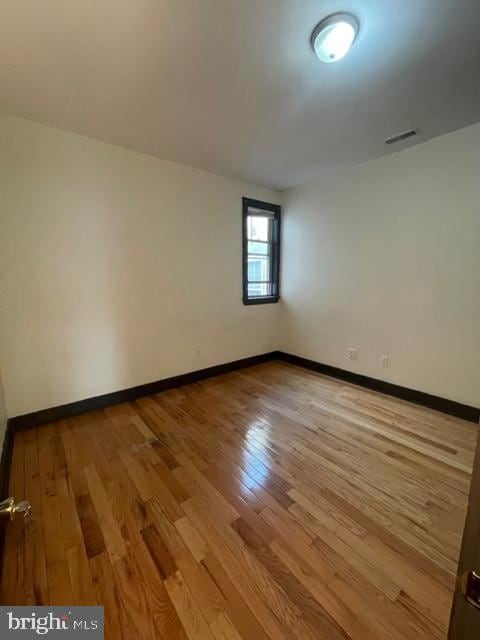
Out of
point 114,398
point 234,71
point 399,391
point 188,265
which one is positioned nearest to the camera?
point 234,71

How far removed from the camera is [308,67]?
4.91 ft

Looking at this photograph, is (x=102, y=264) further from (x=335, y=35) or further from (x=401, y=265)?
(x=401, y=265)

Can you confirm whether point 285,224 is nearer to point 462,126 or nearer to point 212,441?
point 462,126

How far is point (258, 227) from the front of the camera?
3.71 m

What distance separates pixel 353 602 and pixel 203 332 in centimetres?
254

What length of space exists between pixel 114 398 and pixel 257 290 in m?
2.31

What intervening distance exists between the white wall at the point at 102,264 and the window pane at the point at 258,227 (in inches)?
13.7

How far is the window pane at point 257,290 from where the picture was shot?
3695 mm

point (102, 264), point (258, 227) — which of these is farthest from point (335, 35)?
point (258, 227)

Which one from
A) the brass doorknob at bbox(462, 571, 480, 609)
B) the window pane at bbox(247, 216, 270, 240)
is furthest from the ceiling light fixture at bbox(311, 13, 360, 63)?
the window pane at bbox(247, 216, 270, 240)

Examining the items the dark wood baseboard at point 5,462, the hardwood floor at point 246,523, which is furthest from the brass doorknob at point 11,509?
the dark wood baseboard at point 5,462

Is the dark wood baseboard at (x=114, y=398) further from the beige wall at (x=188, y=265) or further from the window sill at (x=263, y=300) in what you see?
the window sill at (x=263, y=300)

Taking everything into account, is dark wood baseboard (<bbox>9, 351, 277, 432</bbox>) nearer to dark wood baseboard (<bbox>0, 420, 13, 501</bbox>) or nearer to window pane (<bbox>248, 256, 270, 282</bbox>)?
dark wood baseboard (<bbox>0, 420, 13, 501</bbox>)

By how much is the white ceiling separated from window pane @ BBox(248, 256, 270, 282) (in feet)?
4.97
